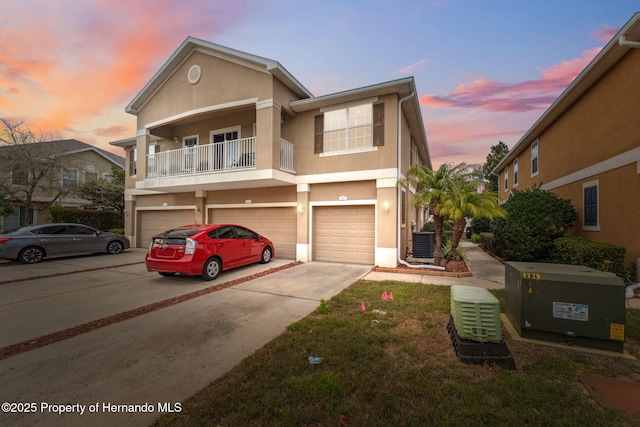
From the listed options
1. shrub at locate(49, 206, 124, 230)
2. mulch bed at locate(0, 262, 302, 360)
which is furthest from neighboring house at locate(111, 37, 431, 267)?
shrub at locate(49, 206, 124, 230)

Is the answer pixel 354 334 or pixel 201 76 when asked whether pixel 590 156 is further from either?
pixel 201 76

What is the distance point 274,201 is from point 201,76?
6.19m

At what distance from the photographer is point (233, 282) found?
286 inches

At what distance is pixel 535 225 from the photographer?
8570 millimetres

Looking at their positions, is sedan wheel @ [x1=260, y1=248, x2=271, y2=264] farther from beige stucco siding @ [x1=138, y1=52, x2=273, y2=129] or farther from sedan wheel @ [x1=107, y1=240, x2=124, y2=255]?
sedan wheel @ [x1=107, y1=240, x2=124, y2=255]

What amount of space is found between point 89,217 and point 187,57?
12.9 m

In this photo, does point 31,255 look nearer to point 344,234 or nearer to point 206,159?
point 206,159

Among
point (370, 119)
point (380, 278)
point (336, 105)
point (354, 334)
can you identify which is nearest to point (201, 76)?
point (336, 105)

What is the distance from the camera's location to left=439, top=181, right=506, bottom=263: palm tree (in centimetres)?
809

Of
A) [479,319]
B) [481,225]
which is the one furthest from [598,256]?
[481,225]

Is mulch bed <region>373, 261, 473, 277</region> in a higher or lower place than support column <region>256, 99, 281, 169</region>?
lower

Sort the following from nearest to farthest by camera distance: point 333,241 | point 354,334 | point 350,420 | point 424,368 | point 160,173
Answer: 1. point 350,420
2. point 424,368
3. point 354,334
4. point 333,241
5. point 160,173

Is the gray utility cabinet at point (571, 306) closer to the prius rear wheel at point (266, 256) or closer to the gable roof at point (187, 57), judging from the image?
the prius rear wheel at point (266, 256)

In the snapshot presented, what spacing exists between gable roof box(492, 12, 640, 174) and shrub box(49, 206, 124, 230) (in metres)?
25.1
